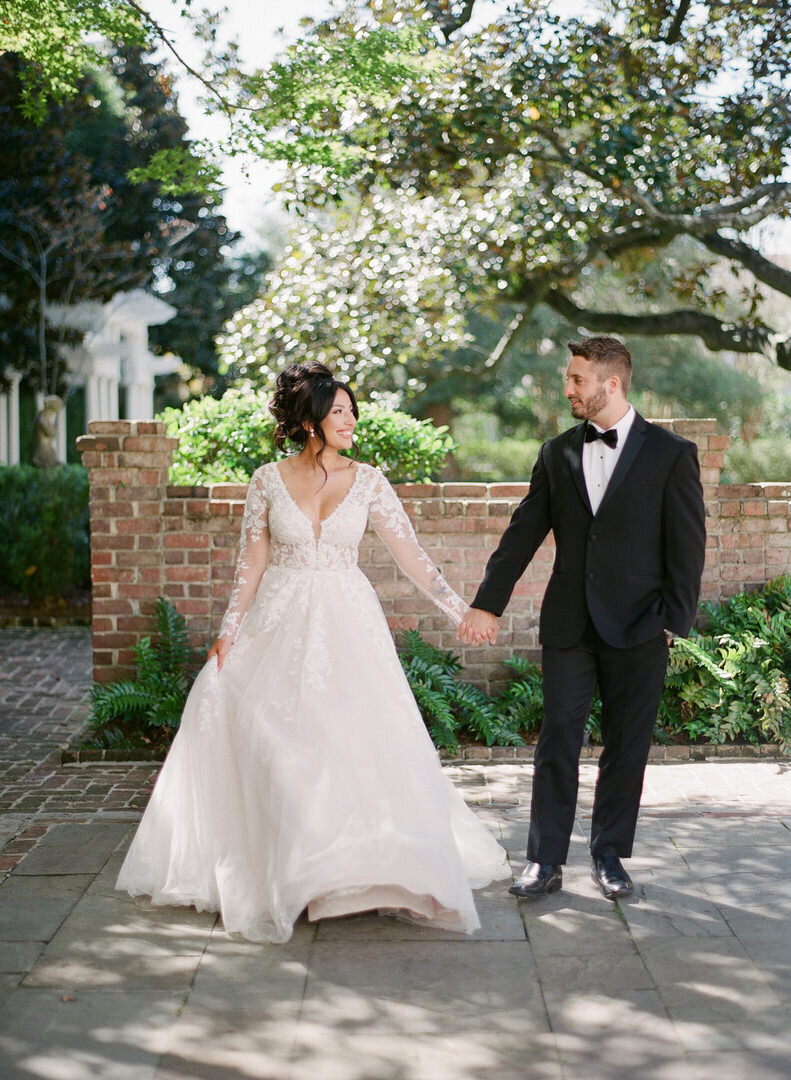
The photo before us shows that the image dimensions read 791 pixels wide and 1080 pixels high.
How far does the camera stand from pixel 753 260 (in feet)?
34.4

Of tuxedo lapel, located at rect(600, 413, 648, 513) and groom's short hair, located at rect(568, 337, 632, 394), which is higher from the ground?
groom's short hair, located at rect(568, 337, 632, 394)

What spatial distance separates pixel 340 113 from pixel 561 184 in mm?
1983

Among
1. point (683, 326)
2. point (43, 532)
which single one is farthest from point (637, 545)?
point (43, 532)

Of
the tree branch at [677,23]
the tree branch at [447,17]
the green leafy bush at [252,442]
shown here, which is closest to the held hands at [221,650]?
the green leafy bush at [252,442]

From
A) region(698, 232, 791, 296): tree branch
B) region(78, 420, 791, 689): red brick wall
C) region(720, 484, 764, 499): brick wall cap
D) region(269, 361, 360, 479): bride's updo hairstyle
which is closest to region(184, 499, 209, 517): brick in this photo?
region(78, 420, 791, 689): red brick wall

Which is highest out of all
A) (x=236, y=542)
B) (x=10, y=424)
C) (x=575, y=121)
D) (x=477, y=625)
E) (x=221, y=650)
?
(x=575, y=121)

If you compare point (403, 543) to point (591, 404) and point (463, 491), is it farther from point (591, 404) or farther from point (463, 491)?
point (463, 491)

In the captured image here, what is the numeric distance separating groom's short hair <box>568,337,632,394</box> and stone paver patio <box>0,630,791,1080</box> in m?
1.93

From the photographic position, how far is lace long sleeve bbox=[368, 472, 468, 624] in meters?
4.87

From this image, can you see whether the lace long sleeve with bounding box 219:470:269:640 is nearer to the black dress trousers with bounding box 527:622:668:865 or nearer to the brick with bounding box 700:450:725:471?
the black dress trousers with bounding box 527:622:668:865

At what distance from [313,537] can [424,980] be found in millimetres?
1760

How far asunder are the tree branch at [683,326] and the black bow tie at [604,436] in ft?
22.4

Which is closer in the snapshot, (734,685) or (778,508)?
(734,685)

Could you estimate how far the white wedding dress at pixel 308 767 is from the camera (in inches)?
161
